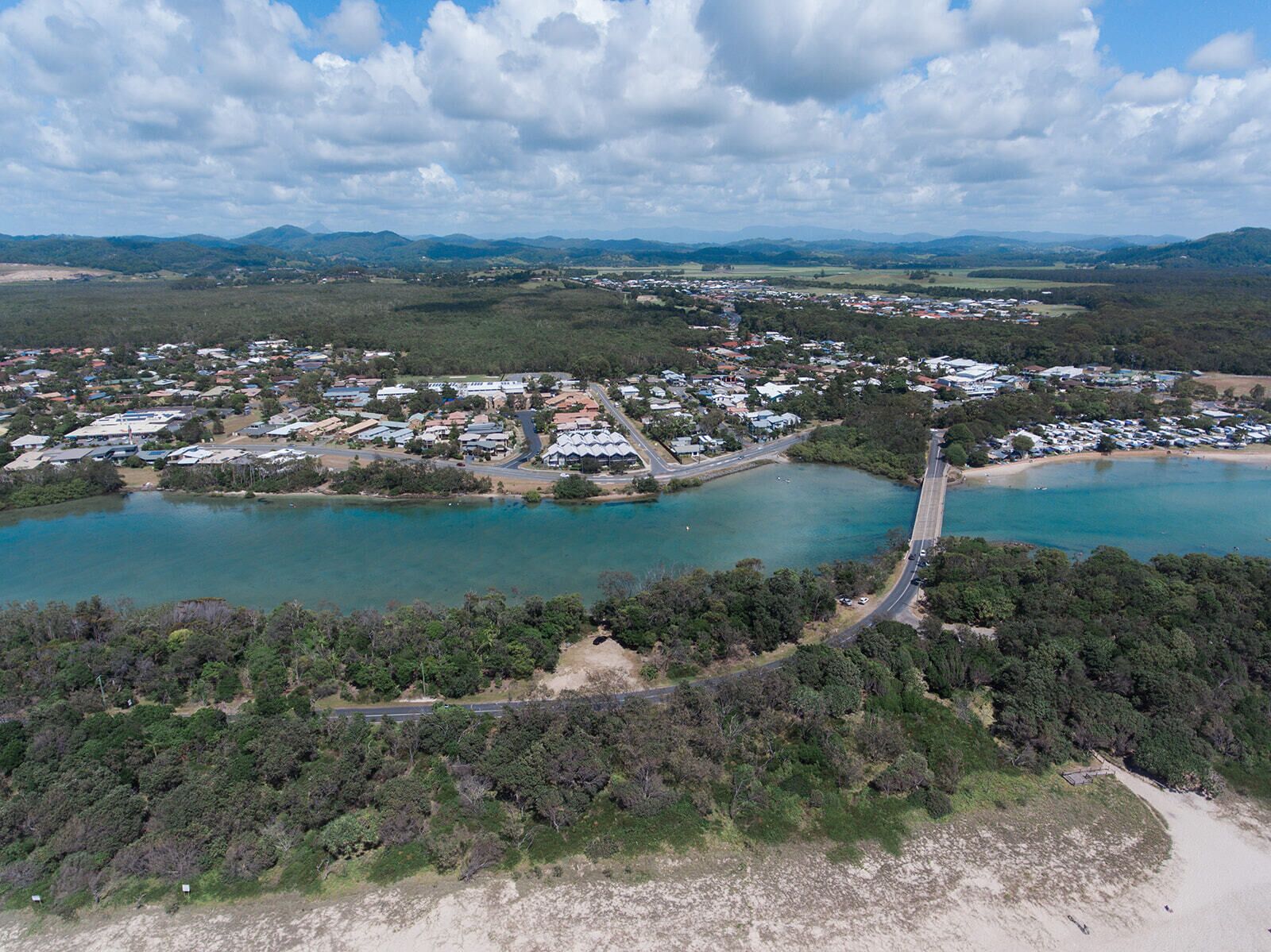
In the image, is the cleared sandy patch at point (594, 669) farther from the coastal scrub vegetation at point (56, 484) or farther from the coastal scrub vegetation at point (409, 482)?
the coastal scrub vegetation at point (56, 484)

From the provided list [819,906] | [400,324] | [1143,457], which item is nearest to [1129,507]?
[1143,457]

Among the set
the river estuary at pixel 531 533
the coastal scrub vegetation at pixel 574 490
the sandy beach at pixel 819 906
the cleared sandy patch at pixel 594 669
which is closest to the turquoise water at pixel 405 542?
the river estuary at pixel 531 533

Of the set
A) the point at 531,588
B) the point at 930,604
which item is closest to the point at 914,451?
the point at 930,604

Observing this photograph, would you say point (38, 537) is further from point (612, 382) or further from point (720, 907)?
point (612, 382)

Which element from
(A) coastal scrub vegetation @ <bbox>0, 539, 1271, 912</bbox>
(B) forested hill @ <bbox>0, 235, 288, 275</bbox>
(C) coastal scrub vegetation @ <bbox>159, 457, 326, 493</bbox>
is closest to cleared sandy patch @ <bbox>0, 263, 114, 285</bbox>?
(B) forested hill @ <bbox>0, 235, 288, 275</bbox>

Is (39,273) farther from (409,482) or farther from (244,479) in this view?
(409,482)
